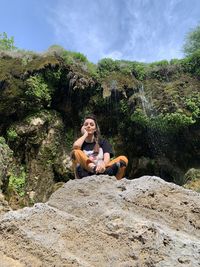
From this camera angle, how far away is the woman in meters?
4.86

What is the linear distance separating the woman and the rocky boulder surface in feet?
4.12

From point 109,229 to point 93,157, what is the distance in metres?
2.46

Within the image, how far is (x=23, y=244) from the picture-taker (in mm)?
2707

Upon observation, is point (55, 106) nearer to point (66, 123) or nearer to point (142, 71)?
point (66, 123)

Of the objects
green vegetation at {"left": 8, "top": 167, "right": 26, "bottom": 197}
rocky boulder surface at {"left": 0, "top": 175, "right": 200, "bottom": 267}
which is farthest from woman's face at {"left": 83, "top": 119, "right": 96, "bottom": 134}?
green vegetation at {"left": 8, "top": 167, "right": 26, "bottom": 197}

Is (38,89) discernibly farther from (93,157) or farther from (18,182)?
(93,157)

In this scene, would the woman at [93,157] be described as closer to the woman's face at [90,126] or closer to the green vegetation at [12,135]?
the woman's face at [90,126]

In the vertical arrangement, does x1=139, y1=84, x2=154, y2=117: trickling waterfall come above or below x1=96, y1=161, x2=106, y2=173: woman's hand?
above

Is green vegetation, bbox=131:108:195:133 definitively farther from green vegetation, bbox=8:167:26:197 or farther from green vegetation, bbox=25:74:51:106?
green vegetation, bbox=8:167:26:197

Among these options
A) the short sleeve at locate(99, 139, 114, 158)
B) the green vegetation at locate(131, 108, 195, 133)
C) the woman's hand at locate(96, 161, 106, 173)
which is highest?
the green vegetation at locate(131, 108, 195, 133)

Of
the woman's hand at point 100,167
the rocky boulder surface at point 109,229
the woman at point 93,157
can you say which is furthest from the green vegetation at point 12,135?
the rocky boulder surface at point 109,229

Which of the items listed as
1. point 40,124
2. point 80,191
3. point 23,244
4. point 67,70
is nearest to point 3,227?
point 23,244

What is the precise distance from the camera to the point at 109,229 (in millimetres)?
2838

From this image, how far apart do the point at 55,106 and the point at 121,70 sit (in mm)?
3399
